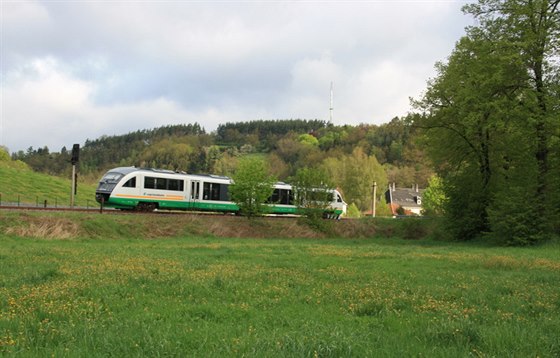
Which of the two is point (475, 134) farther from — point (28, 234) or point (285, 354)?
point (285, 354)

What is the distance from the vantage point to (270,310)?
7.70 meters

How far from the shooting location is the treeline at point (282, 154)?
98750 mm

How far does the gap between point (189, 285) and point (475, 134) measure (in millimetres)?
27811

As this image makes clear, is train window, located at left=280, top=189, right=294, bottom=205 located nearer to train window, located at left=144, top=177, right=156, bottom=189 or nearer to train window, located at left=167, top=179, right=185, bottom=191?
train window, located at left=167, top=179, right=185, bottom=191

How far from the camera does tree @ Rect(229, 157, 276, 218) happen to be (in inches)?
1505

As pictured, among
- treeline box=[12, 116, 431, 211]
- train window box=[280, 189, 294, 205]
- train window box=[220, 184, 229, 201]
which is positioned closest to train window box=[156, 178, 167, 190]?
train window box=[220, 184, 229, 201]

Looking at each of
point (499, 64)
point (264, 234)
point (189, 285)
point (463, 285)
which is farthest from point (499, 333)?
point (264, 234)

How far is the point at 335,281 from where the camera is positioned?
452 inches

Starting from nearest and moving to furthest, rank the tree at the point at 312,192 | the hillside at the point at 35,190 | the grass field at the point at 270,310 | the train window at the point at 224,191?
the grass field at the point at 270,310 → the tree at the point at 312,192 → the train window at the point at 224,191 → the hillside at the point at 35,190

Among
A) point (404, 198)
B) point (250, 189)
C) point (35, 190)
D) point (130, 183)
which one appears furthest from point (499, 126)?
point (404, 198)

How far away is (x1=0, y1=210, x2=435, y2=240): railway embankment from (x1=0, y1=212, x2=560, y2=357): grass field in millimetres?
13132

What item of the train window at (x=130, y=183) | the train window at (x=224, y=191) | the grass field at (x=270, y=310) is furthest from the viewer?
the train window at (x=224, y=191)

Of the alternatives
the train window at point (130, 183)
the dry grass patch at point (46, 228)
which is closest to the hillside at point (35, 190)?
the train window at point (130, 183)

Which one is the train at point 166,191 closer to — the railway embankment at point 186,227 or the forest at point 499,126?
the railway embankment at point 186,227
